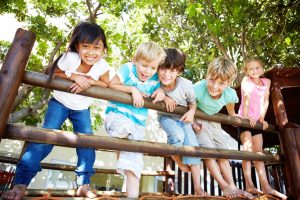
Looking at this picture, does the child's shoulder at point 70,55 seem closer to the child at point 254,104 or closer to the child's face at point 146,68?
the child's face at point 146,68

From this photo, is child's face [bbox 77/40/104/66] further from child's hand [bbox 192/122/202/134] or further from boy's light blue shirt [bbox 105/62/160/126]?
child's hand [bbox 192/122/202/134]

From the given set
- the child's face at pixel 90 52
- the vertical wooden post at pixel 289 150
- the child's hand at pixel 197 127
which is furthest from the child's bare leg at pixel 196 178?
the child's face at pixel 90 52

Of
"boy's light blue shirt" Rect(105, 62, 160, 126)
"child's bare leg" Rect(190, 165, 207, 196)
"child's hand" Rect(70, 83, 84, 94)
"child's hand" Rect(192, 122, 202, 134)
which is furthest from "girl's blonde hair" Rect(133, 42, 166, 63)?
"child's bare leg" Rect(190, 165, 207, 196)

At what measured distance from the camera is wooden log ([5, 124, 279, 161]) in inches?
73.4

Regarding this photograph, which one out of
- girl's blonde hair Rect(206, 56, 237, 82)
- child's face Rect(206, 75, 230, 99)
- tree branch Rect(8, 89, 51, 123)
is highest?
tree branch Rect(8, 89, 51, 123)

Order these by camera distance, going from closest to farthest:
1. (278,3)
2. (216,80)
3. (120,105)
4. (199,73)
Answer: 1. (120,105)
2. (216,80)
3. (278,3)
4. (199,73)

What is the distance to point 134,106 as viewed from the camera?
2449mm

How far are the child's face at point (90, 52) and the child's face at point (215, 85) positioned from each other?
1.28 m

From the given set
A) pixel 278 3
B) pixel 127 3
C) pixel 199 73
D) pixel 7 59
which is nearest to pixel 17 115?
pixel 127 3

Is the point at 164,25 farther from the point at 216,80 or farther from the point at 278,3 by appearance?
the point at 216,80

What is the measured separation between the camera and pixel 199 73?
32.1 ft

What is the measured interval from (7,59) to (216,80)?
6.79 feet

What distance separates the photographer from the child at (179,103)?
292 centimetres

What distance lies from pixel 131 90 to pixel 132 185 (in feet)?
2.51
